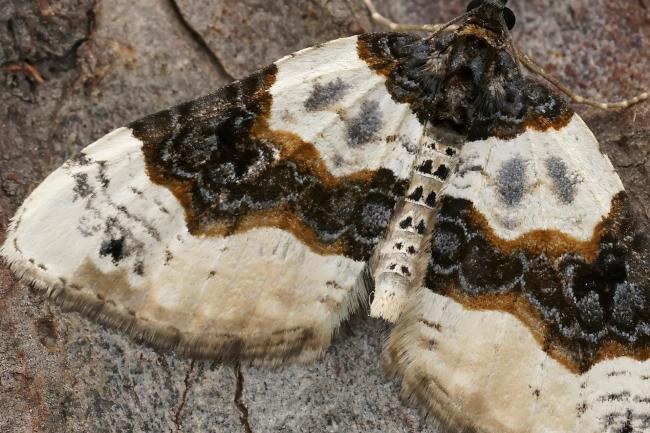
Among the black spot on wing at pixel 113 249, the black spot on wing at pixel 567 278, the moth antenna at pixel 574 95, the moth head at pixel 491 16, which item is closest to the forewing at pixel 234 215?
the black spot on wing at pixel 113 249

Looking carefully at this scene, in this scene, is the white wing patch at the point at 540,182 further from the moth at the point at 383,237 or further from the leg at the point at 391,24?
the leg at the point at 391,24

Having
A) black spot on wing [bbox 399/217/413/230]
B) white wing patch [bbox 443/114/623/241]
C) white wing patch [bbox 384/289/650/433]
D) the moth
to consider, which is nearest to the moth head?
the moth

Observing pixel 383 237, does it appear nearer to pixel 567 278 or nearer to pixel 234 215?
pixel 234 215

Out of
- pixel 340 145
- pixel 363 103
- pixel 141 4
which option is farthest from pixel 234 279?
pixel 141 4

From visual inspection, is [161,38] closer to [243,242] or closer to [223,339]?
[243,242]

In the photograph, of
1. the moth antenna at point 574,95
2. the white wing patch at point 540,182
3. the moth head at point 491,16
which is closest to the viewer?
the white wing patch at point 540,182

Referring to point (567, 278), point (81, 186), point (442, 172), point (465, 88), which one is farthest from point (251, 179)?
point (567, 278)

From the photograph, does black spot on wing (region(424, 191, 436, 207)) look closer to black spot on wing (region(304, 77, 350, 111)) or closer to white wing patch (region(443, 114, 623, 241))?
white wing patch (region(443, 114, 623, 241))
